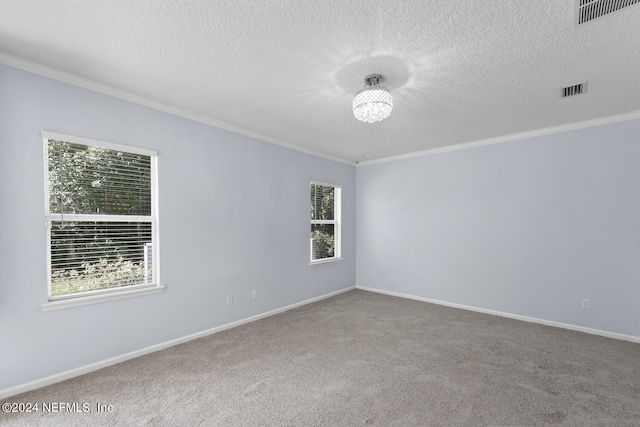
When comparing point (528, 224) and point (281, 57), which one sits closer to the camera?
point (281, 57)

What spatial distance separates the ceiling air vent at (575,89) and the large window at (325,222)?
132 inches

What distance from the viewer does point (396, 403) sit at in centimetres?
210

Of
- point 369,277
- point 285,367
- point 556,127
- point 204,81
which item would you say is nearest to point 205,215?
point 204,81

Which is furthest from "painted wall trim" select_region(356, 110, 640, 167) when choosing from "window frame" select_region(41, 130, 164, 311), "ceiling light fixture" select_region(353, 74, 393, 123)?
"window frame" select_region(41, 130, 164, 311)

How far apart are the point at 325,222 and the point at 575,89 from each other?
3.68m

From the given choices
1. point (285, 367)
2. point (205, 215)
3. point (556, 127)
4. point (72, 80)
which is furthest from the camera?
point (556, 127)

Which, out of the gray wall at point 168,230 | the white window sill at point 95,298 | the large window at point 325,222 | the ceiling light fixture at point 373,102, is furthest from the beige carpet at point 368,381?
the ceiling light fixture at point 373,102

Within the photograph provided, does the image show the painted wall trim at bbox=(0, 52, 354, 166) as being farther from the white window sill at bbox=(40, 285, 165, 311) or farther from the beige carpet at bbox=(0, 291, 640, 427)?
the beige carpet at bbox=(0, 291, 640, 427)

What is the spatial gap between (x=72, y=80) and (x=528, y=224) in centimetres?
537

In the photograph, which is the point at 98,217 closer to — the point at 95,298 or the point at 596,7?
the point at 95,298

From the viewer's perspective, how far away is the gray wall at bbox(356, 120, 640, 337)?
3299mm

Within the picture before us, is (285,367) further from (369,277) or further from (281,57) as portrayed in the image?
(369,277)

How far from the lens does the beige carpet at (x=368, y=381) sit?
1961 millimetres

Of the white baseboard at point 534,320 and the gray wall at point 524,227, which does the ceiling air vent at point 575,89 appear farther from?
the white baseboard at point 534,320
